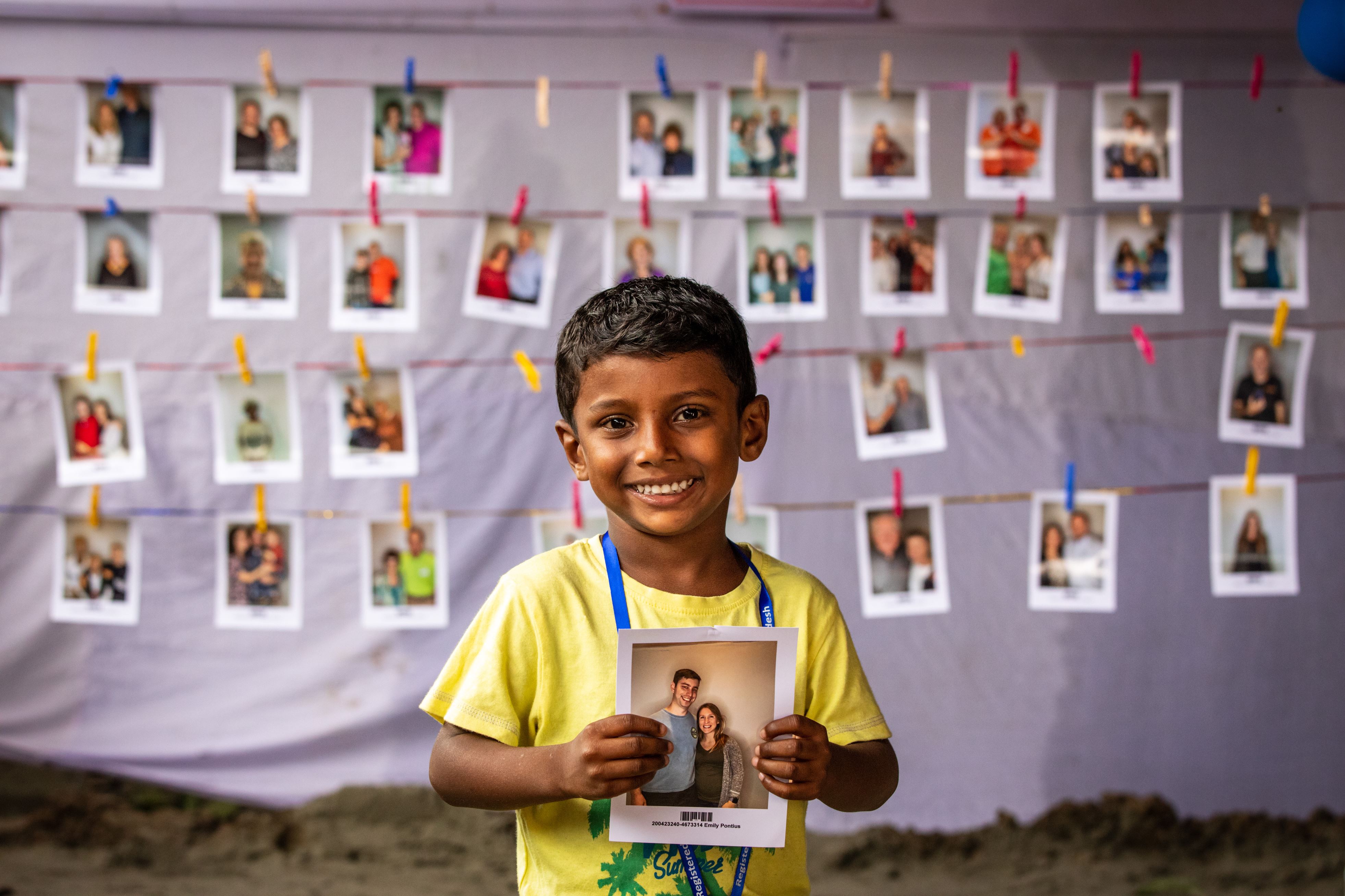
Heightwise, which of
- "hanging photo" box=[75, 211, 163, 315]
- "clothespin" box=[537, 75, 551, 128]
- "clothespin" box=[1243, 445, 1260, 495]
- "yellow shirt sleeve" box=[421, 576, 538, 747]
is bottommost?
"yellow shirt sleeve" box=[421, 576, 538, 747]

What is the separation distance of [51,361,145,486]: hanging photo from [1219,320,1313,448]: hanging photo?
273 cm

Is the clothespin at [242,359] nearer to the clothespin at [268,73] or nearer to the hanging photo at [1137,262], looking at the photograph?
the clothespin at [268,73]

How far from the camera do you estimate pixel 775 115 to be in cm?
269

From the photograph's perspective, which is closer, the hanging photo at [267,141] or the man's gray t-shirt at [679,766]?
the man's gray t-shirt at [679,766]

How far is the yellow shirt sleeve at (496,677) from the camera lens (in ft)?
3.39

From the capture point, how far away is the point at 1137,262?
2711 mm

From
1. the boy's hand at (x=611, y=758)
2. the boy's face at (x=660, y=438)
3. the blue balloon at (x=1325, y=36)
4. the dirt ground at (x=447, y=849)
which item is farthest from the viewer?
the dirt ground at (x=447, y=849)

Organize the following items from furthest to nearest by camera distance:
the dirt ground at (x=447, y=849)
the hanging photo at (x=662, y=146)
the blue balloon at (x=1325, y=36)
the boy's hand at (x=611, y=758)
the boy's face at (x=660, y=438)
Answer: the hanging photo at (x=662, y=146), the dirt ground at (x=447, y=849), the blue balloon at (x=1325, y=36), the boy's face at (x=660, y=438), the boy's hand at (x=611, y=758)

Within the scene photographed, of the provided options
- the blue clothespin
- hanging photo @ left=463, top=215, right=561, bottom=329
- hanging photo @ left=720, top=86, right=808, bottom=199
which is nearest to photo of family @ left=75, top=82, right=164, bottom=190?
hanging photo @ left=463, top=215, right=561, bottom=329

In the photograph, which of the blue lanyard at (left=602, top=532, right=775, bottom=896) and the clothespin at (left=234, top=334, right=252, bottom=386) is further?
the clothespin at (left=234, top=334, right=252, bottom=386)

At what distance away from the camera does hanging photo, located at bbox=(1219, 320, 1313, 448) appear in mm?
2709

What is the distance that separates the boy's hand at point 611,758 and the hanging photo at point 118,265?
218 cm

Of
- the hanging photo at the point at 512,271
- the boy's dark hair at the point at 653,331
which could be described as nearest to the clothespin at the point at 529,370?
the hanging photo at the point at 512,271

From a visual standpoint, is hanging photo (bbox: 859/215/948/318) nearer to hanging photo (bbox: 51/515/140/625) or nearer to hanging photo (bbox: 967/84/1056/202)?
hanging photo (bbox: 967/84/1056/202)
